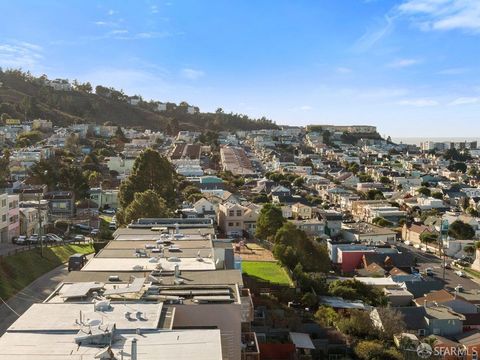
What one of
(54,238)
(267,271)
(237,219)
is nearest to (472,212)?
(237,219)

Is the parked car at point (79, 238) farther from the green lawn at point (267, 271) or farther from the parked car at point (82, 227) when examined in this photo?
the green lawn at point (267, 271)

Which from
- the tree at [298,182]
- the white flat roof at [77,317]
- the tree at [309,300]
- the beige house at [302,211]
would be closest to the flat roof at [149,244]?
the tree at [309,300]

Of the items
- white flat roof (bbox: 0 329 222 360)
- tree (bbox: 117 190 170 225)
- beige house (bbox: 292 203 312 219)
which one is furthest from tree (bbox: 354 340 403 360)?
beige house (bbox: 292 203 312 219)

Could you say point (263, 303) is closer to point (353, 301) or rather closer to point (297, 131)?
point (353, 301)

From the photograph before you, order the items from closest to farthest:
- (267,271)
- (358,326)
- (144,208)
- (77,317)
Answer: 1. (77,317)
2. (358,326)
3. (267,271)
4. (144,208)

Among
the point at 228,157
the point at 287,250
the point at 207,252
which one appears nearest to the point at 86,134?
the point at 228,157

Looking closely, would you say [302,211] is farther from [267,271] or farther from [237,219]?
[267,271]

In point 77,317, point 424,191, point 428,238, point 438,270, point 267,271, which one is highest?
point 77,317

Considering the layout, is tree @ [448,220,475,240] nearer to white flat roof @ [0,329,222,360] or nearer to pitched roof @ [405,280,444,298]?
pitched roof @ [405,280,444,298]
